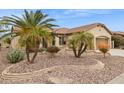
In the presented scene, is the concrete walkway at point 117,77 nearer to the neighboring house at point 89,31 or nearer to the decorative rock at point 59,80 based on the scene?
the neighboring house at point 89,31

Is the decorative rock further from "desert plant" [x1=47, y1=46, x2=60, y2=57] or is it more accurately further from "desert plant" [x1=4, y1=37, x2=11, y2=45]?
"desert plant" [x1=4, y1=37, x2=11, y2=45]

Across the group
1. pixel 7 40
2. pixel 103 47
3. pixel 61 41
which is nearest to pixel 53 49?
pixel 61 41

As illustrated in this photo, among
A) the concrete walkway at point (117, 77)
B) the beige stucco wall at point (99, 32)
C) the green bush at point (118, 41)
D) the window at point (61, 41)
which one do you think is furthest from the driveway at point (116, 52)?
the window at point (61, 41)

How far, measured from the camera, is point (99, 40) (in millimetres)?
7301

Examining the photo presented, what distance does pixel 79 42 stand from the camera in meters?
7.34

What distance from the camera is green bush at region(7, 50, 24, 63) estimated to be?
7.19 m

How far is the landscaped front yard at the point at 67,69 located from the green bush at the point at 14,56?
0.29 feet

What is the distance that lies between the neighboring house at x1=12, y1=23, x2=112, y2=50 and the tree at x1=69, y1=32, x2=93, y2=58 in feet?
0.28

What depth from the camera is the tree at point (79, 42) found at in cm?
727
